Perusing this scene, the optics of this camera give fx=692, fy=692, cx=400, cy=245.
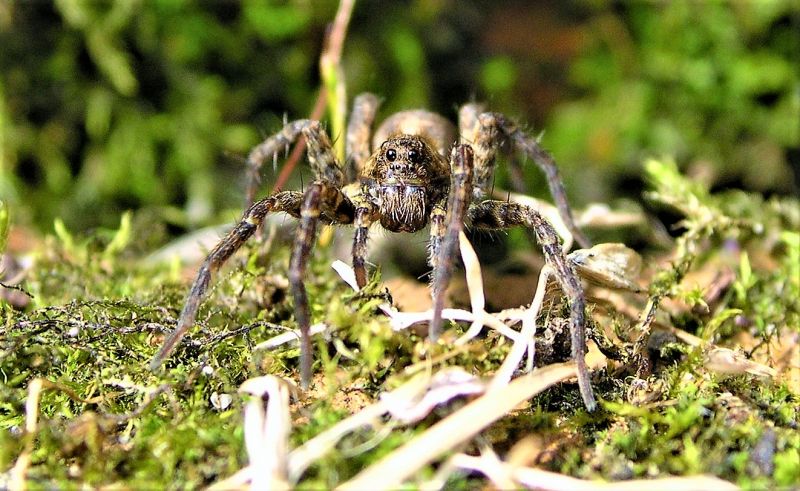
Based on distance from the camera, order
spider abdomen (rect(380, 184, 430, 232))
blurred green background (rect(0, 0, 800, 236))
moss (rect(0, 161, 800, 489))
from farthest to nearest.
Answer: blurred green background (rect(0, 0, 800, 236))
spider abdomen (rect(380, 184, 430, 232))
moss (rect(0, 161, 800, 489))

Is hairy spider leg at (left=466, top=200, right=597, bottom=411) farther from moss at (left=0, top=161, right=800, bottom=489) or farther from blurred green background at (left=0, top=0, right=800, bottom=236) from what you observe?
blurred green background at (left=0, top=0, right=800, bottom=236)

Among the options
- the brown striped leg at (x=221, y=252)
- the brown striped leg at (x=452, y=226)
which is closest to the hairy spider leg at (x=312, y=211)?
the brown striped leg at (x=221, y=252)

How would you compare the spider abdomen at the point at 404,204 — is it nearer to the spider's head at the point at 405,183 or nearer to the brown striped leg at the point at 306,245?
the spider's head at the point at 405,183

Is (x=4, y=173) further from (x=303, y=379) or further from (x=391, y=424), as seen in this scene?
(x=391, y=424)

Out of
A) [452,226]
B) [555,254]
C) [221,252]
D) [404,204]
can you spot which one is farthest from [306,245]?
[555,254]

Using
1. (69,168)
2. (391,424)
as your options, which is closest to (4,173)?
(69,168)

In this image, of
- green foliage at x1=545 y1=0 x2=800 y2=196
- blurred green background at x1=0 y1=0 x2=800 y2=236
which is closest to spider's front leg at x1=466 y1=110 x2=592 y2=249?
blurred green background at x1=0 y1=0 x2=800 y2=236
